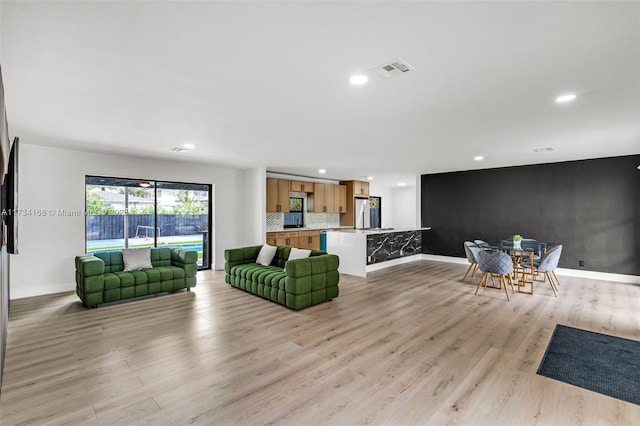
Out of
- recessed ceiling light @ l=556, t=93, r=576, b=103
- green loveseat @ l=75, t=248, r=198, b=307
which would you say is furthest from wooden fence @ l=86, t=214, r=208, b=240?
recessed ceiling light @ l=556, t=93, r=576, b=103

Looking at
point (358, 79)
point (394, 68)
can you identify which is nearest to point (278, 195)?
point (358, 79)

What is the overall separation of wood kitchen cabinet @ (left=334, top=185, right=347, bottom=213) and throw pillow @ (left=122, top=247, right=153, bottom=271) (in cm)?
605

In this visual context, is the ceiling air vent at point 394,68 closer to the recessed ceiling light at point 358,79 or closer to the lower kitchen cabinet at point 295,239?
the recessed ceiling light at point 358,79

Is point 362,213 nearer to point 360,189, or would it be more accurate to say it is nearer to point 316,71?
point 360,189

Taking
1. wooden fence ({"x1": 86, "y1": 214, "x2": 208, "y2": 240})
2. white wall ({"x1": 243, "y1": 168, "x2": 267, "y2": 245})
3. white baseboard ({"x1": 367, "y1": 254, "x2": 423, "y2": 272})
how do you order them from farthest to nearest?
white wall ({"x1": 243, "y1": 168, "x2": 267, "y2": 245}) → white baseboard ({"x1": 367, "y1": 254, "x2": 423, "y2": 272}) → wooden fence ({"x1": 86, "y1": 214, "x2": 208, "y2": 240})

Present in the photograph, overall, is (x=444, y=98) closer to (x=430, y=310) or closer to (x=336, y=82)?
(x=336, y=82)

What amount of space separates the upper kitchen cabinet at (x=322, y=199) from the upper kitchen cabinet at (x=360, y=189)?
85 centimetres

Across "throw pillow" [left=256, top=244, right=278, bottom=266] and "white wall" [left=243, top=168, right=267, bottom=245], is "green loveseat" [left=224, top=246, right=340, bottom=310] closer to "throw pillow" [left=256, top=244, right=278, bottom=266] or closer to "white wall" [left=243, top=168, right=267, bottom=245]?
"throw pillow" [left=256, top=244, right=278, bottom=266]

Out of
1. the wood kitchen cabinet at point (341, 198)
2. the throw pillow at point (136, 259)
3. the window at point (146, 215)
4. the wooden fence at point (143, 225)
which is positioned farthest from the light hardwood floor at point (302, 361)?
the wood kitchen cabinet at point (341, 198)

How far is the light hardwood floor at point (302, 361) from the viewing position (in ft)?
7.20

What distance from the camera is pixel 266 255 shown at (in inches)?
230

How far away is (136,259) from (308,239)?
462 centimetres

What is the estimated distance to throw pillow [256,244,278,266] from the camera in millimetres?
5793

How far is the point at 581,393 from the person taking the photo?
2.44 metres
